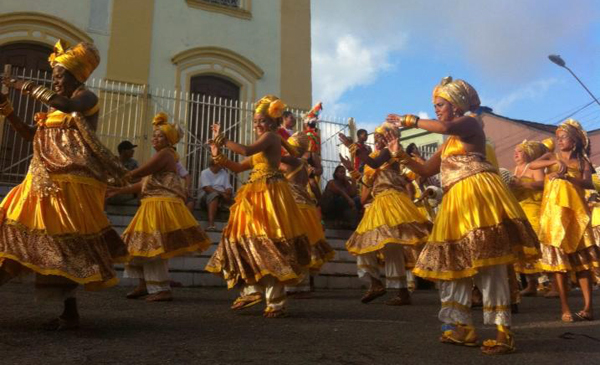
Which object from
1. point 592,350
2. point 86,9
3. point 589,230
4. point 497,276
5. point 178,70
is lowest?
point 592,350

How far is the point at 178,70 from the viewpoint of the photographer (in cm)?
1441

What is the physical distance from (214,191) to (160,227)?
12.0 ft

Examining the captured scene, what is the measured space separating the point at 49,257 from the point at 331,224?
25.0ft

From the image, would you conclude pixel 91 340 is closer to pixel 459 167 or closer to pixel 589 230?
pixel 459 167

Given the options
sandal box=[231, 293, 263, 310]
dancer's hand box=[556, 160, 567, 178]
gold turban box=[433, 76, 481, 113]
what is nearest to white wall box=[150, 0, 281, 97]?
sandal box=[231, 293, 263, 310]

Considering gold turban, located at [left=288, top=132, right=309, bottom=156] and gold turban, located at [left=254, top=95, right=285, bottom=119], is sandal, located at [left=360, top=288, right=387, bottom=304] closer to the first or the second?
gold turban, located at [left=288, top=132, right=309, bottom=156]

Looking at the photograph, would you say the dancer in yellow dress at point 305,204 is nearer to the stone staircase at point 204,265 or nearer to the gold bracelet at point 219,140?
the gold bracelet at point 219,140

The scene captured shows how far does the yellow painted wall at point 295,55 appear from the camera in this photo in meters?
15.5

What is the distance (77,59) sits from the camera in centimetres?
443

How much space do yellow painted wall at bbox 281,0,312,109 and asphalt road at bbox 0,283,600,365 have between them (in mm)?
10001

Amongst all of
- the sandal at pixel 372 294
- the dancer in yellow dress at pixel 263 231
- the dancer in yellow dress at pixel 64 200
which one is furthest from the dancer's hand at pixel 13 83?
the sandal at pixel 372 294

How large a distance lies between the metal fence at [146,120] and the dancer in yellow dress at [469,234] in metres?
8.37

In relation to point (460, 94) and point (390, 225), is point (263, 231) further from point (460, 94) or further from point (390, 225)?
point (460, 94)

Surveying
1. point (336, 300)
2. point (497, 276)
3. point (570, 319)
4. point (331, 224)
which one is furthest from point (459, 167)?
point (331, 224)
